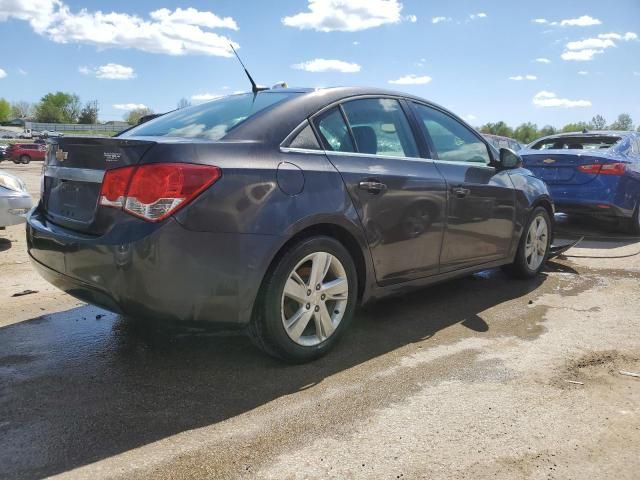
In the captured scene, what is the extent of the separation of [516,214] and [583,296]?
35.6 inches

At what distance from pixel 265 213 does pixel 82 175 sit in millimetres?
1001

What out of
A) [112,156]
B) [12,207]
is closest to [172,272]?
[112,156]

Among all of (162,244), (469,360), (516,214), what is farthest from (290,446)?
(516,214)

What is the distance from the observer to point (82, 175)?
2963 millimetres

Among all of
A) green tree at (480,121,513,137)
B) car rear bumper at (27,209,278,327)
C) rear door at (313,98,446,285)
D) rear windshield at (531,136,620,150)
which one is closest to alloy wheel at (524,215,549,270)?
rear door at (313,98,446,285)

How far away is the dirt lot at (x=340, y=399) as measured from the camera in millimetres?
2270

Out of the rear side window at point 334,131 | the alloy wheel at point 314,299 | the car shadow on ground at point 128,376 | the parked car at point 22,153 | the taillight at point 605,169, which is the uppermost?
the rear side window at point 334,131

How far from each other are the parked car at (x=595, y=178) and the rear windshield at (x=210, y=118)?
5301mm

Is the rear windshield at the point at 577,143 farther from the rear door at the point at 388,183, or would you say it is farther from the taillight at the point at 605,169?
the rear door at the point at 388,183

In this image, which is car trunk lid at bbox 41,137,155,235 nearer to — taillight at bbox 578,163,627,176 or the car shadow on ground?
the car shadow on ground

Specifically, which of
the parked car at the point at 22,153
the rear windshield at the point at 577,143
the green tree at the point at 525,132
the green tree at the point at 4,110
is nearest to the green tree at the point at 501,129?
the green tree at the point at 525,132

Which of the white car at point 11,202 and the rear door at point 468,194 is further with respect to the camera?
the white car at point 11,202

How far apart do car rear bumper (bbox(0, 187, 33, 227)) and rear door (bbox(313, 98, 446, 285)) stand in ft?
13.6

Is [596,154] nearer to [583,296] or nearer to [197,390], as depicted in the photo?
[583,296]
